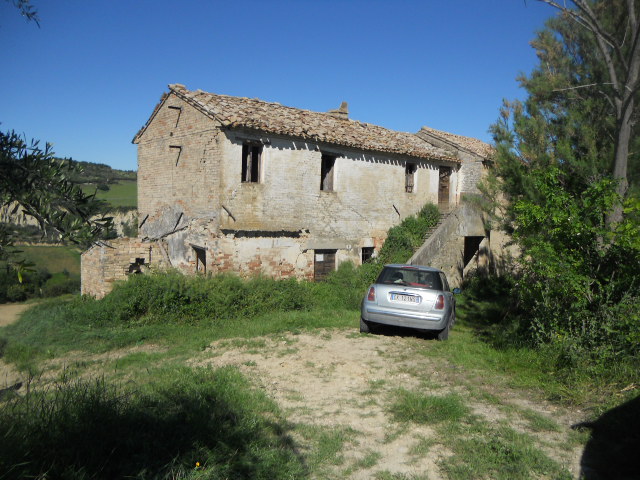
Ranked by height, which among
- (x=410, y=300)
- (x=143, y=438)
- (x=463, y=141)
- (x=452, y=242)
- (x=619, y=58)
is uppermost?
(x=463, y=141)

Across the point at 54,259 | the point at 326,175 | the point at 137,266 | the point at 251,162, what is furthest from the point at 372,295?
the point at 54,259

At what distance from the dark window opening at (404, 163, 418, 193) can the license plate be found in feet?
31.0

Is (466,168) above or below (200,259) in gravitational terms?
above

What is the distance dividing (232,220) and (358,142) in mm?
5380

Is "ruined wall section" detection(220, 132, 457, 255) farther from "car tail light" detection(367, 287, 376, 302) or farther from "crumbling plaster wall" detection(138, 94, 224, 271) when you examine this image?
"car tail light" detection(367, 287, 376, 302)

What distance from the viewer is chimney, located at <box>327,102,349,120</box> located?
18.0 meters

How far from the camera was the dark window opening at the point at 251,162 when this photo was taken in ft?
43.5

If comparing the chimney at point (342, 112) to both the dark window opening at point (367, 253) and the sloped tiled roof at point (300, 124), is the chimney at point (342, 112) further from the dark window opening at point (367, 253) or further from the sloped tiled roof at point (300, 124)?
the dark window opening at point (367, 253)

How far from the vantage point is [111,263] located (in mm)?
12680

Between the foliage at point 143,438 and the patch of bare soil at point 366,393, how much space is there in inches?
20.4

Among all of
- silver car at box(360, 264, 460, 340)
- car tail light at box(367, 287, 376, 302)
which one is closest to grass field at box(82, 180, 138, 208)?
car tail light at box(367, 287, 376, 302)

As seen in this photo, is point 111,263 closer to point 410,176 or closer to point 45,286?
point 410,176

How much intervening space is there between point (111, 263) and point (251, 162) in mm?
4915

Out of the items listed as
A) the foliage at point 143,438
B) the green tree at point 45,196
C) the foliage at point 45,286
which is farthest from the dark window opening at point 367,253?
the foliage at point 45,286
